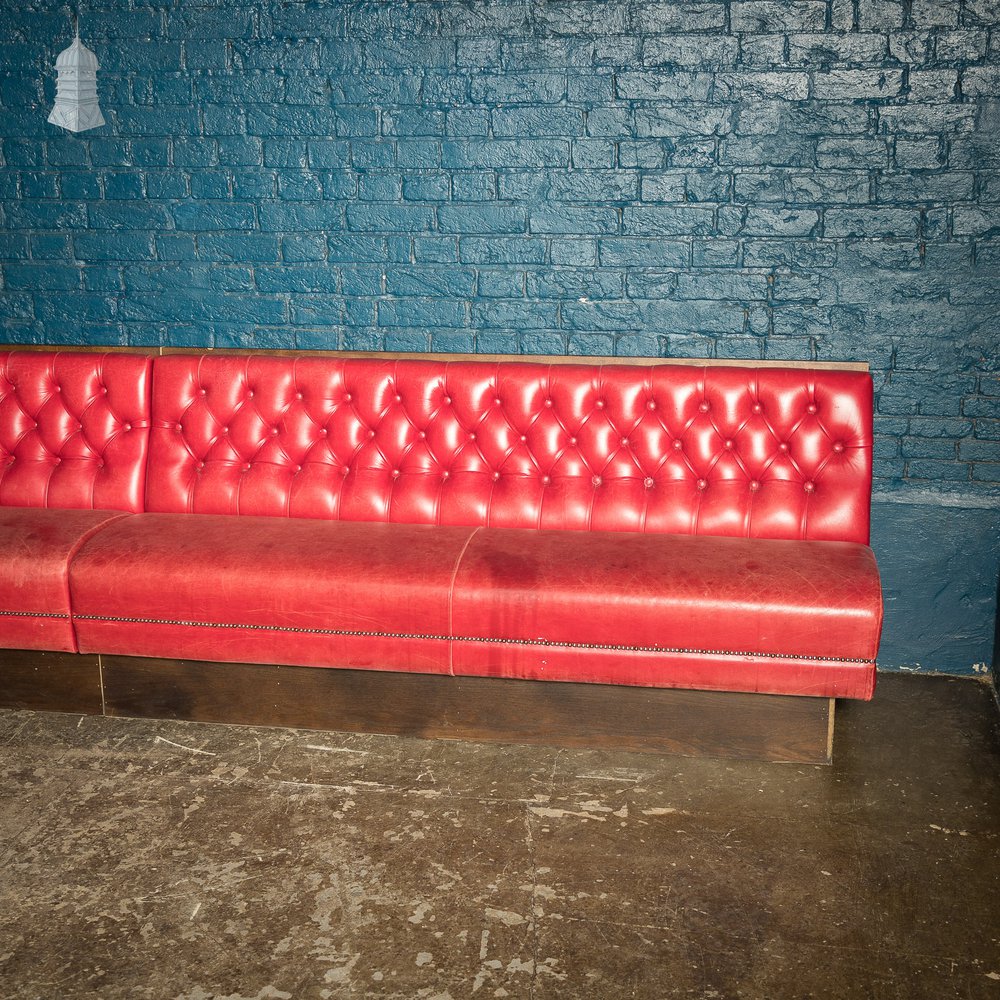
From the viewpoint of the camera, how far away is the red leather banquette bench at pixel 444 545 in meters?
2.81

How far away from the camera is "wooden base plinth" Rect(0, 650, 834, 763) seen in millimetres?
2881

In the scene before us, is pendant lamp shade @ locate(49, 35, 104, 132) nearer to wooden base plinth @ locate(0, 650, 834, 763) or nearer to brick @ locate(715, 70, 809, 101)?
wooden base plinth @ locate(0, 650, 834, 763)

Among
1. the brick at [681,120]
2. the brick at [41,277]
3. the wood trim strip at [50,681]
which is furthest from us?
the brick at [41,277]

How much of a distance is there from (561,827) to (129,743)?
48.8 inches

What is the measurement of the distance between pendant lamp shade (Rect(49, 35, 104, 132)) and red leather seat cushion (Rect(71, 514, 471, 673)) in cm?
166

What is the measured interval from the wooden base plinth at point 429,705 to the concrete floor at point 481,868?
57 mm

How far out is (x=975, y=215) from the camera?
11.2 feet

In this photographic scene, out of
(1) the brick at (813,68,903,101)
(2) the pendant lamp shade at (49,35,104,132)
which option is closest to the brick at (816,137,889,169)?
(1) the brick at (813,68,903,101)

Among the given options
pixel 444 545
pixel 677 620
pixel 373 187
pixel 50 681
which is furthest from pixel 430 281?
pixel 50 681

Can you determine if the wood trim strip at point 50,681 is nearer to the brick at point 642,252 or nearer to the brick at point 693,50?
the brick at point 642,252

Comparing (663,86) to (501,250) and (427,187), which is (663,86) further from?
(427,187)

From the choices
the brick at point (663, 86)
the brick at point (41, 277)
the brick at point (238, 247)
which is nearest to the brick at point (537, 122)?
the brick at point (663, 86)

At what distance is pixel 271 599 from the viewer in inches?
115

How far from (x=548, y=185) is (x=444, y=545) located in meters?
1.34
